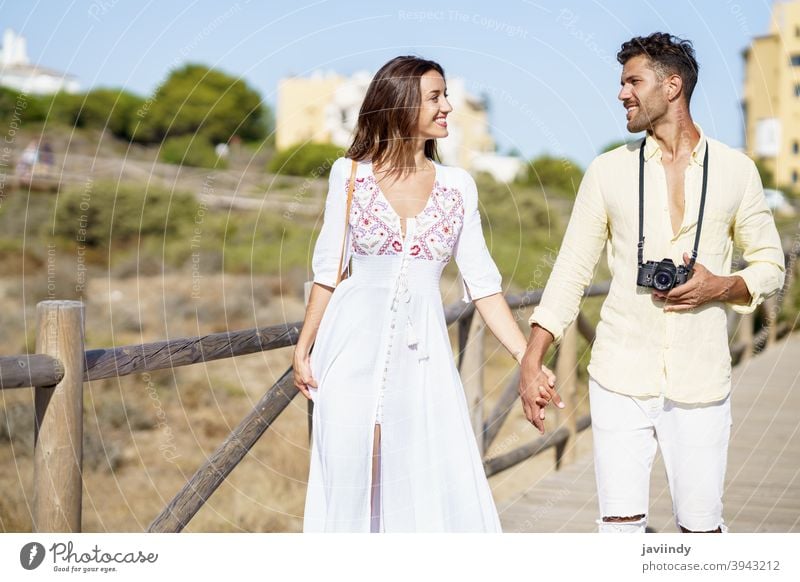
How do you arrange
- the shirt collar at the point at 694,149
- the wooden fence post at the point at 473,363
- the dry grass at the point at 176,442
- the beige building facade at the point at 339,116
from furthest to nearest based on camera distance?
1. the beige building facade at the point at 339,116
2. the dry grass at the point at 176,442
3. the wooden fence post at the point at 473,363
4. the shirt collar at the point at 694,149

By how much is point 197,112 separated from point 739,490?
30967 mm

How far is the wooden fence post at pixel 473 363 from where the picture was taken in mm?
4695

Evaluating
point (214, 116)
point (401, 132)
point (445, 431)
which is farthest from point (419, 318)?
point (214, 116)

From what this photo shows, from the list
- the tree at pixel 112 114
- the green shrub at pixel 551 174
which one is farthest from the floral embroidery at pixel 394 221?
the tree at pixel 112 114

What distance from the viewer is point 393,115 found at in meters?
2.96

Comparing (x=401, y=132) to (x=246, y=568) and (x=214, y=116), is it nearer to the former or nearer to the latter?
(x=246, y=568)

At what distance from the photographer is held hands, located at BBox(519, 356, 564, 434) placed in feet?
9.11

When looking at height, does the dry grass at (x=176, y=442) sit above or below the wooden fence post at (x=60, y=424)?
below

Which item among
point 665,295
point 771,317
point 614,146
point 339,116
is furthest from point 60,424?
point 614,146

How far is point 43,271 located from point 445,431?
62.2 feet

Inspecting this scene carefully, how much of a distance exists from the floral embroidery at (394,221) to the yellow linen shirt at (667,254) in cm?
38

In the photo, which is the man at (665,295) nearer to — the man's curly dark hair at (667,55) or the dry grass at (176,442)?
the man's curly dark hair at (667,55)

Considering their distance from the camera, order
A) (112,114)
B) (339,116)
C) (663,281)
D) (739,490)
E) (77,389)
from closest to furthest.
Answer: (663,281)
(77,389)
(739,490)
(339,116)
(112,114)

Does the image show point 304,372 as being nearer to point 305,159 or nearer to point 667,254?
point 667,254
